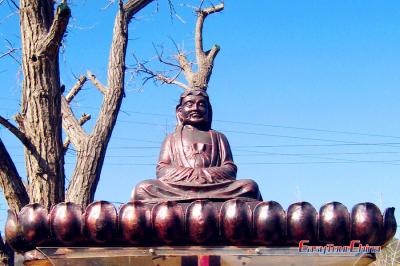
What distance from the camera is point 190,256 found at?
3.97 metres

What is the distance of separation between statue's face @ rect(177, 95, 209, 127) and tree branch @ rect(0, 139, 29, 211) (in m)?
1.46

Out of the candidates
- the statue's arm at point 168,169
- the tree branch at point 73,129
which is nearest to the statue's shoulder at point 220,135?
the statue's arm at point 168,169

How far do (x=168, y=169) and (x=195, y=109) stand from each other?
1.83ft

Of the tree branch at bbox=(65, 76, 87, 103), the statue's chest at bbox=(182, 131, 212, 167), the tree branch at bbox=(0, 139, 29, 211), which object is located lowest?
the tree branch at bbox=(0, 139, 29, 211)

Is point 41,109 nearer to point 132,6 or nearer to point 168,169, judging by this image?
point 168,169

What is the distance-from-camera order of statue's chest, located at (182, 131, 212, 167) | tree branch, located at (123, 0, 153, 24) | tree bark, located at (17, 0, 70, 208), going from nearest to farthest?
1. statue's chest, located at (182, 131, 212, 167)
2. tree bark, located at (17, 0, 70, 208)
3. tree branch, located at (123, 0, 153, 24)

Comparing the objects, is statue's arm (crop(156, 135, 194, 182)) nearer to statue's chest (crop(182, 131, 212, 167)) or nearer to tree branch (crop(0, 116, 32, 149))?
statue's chest (crop(182, 131, 212, 167))

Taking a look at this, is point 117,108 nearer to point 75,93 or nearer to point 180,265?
point 75,93

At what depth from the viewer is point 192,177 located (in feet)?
15.0

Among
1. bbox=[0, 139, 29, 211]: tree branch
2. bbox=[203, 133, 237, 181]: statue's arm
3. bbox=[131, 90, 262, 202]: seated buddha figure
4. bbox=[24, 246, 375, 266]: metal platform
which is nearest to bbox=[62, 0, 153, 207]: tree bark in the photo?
bbox=[0, 139, 29, 211]: tree branch

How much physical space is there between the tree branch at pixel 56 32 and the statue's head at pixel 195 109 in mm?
1069

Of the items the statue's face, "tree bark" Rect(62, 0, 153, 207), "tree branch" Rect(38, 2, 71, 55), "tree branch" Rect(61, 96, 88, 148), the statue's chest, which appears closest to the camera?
the statue's chest

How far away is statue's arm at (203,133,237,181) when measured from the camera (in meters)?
4.59

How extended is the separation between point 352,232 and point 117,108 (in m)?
3.60
